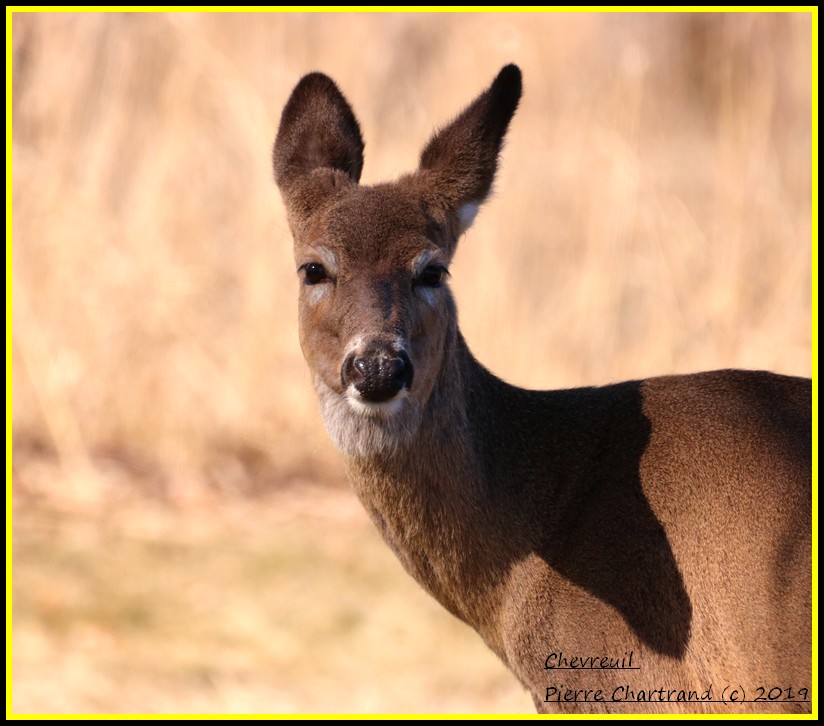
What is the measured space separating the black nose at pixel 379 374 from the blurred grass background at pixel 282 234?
21.6 ft

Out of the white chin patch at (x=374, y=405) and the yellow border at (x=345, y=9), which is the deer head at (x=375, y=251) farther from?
the yellow border at (x=345, y=9)

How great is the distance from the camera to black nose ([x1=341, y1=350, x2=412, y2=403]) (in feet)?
13.0

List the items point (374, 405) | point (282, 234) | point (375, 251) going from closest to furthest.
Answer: point (374, 405)
point (375, 251)
point (282, 234)

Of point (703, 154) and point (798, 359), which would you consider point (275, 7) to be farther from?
point (798, 359)

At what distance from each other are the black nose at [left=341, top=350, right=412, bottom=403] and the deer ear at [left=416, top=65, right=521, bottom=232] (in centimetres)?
96

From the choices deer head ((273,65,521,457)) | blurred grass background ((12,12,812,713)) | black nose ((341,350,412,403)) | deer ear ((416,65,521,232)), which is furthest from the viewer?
blurred grass background ((12,12,812,713))

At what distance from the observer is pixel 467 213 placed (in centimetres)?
492

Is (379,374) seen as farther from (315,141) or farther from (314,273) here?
(315,141)

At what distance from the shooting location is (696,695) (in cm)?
420

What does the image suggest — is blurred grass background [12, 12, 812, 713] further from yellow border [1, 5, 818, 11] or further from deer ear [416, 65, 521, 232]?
deer ear [416, 65, 521, 232]

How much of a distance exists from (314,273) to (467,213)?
74 cm

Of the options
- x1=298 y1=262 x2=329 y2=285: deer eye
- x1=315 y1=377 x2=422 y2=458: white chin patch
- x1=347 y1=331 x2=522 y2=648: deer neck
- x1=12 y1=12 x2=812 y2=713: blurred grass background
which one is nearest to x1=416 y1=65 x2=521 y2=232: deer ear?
x1=298 y1=262 x2=329 y2=285: deer eye

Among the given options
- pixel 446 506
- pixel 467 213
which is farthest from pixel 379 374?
pixel 467 213

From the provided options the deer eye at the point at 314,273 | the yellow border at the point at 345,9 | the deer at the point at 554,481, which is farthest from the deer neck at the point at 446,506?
the yellow border at the point at 345,9
